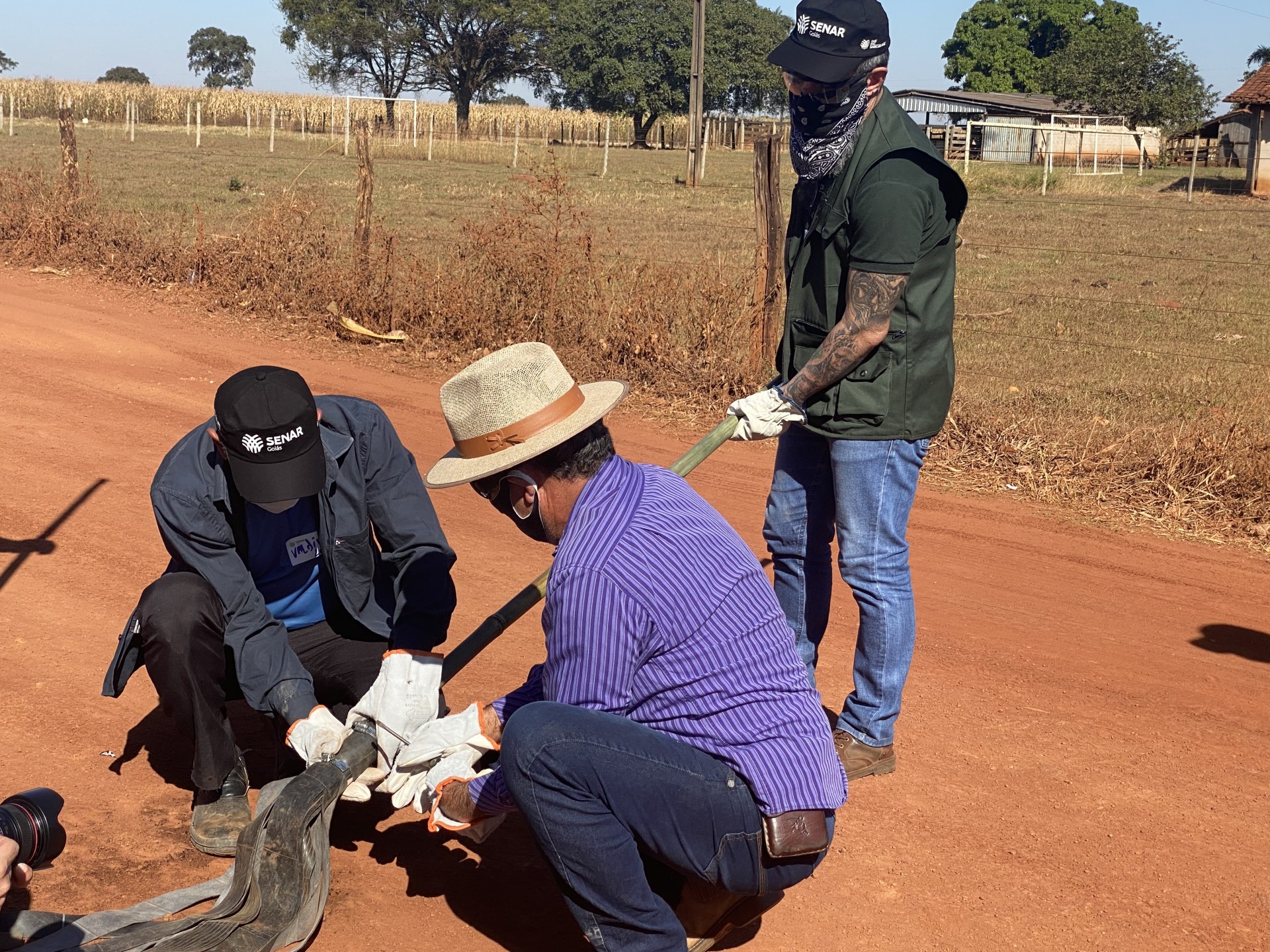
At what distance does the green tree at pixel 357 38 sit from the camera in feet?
227

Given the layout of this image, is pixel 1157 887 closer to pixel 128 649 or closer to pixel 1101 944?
pixel 1101 944

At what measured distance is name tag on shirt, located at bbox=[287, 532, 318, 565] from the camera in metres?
3.51

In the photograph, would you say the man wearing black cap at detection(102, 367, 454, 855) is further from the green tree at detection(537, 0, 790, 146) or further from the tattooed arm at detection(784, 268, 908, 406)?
the green tree at detection(537, 0, 790, 146)

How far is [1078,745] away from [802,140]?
7.01 feet

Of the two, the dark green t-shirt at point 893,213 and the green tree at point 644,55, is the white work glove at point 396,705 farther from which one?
the green tree at point 644,55

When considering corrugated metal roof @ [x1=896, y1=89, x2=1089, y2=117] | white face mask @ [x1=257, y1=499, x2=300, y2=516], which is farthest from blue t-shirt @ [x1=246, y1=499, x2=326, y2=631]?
corrugated metal roof @ [x1=896, y1=89, x2=1089, y2=117]

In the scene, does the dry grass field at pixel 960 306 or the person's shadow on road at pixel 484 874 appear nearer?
the person's shadow on road at pixel 484 874

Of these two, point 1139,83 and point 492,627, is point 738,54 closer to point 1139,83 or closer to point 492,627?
point 1139,83

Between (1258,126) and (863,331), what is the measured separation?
3010 centimetres

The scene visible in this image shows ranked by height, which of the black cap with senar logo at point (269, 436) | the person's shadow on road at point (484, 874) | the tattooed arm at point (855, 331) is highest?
the tattooed arm at point (855, 331)

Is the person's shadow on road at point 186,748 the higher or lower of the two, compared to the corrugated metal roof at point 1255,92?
lower

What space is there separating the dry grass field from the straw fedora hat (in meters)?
4.59

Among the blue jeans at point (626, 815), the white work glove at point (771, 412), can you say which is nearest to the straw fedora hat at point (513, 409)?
the blue jeans at point (626, 815)

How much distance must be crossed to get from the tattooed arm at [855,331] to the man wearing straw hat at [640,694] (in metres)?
0.96
